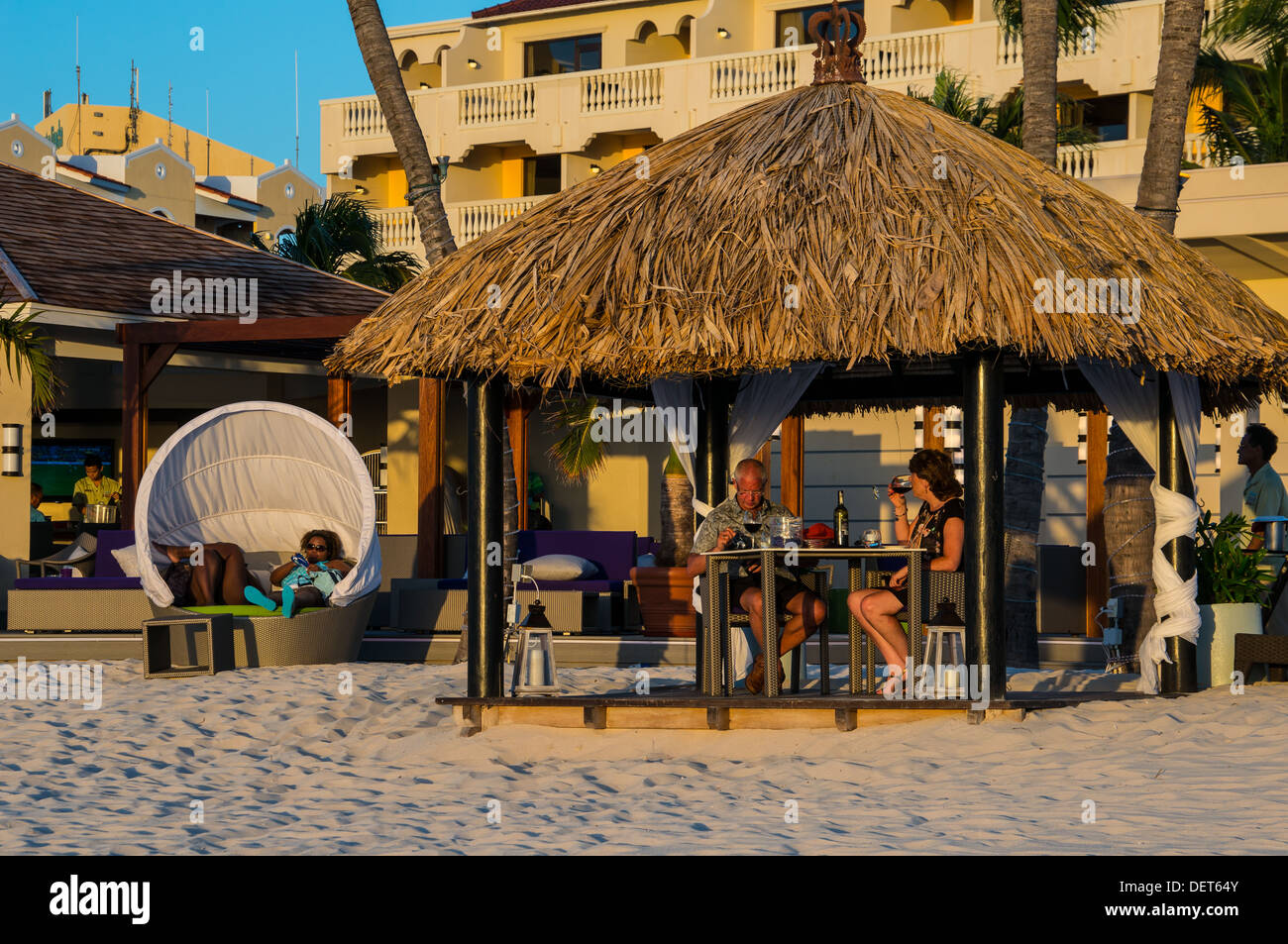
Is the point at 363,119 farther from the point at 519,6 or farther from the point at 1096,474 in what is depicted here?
the point at 1096,474

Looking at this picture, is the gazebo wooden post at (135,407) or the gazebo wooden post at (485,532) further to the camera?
the gazebo wooden post at (135,407)

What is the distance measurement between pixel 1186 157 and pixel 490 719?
50.2ft

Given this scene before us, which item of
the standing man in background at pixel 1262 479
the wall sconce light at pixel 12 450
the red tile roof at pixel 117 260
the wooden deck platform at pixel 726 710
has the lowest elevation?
the wooden deck platform at pixel 726 710

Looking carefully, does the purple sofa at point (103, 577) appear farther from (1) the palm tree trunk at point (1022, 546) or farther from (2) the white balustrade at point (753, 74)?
(2) the white balustrade at point (753, 74)

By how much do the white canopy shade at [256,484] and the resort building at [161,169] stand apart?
9.03m

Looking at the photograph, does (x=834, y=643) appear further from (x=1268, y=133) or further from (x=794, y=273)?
(x=1268, y=133)

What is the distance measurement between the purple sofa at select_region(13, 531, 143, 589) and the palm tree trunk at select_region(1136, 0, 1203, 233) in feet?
27.1

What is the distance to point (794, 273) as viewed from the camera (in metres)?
8.79

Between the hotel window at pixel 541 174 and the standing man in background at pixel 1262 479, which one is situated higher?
the hotel window at pixel 541 174

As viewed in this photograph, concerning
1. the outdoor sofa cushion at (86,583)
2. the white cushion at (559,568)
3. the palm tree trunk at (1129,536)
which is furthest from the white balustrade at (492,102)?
the palm tree trunk at (1129,536)

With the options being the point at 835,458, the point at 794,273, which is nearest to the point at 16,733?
the point at 794,273

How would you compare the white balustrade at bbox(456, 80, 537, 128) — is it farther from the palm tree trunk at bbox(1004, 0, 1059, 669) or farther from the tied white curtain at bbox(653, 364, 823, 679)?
the tied white curtain at bbox(653, 364, 823, 679)

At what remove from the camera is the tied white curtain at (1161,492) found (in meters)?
9.65

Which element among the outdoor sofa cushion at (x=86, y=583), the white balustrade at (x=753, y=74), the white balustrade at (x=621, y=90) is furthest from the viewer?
the white balustrade at (x=621, y=90)
